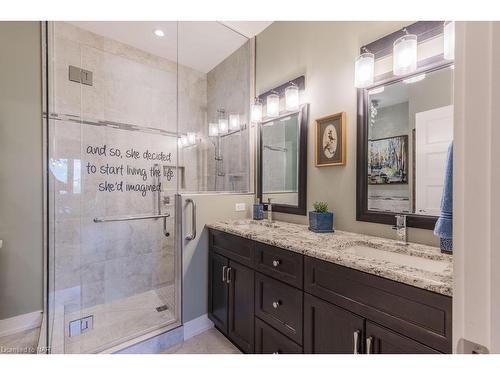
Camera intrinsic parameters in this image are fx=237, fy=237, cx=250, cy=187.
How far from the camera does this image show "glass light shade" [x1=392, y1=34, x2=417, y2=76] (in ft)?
4.40

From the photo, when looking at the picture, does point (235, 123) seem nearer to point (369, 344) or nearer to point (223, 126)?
point (223, 126)

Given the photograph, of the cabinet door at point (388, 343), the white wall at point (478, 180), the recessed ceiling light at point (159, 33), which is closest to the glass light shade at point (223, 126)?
the recessed ceiling light at point (159, 33)

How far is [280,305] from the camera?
54.7 inches

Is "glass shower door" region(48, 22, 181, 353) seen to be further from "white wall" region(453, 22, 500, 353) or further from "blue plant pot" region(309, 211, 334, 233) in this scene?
"white wall" region(453, 22, 500, 353)

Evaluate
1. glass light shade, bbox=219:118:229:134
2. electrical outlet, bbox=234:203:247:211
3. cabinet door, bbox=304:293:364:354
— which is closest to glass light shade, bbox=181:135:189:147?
glass light shade, bbox=219:118:229:134

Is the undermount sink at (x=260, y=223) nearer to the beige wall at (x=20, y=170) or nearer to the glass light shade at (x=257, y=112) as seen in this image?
the glass light shade at (x=257, y=112)

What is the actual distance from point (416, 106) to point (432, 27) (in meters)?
0.41

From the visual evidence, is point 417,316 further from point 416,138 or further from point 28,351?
point 28,351

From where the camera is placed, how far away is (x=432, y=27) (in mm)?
1293

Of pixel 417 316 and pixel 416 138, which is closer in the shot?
pixel 417 316

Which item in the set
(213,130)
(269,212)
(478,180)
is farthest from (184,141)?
(478,180)

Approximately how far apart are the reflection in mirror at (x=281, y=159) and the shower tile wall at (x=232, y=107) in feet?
0.79

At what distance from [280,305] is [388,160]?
110cm
